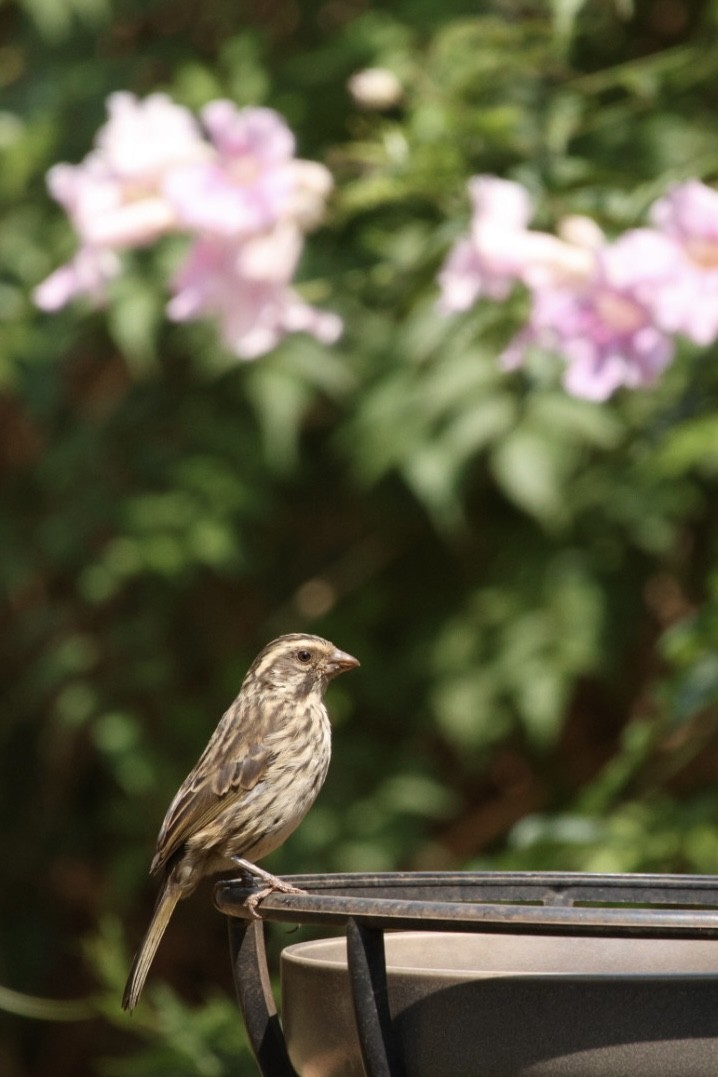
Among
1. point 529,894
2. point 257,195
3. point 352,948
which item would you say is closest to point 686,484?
point 257,195

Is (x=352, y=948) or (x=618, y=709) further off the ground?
(x=618, y=709)

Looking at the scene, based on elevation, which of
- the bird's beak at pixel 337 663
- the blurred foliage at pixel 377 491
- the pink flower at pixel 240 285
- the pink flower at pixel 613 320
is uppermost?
the blurred foliage at pixel 377 491

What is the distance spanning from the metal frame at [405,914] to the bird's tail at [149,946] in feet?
1.30

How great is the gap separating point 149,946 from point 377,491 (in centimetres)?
253

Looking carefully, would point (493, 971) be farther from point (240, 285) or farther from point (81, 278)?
point (81, 278)

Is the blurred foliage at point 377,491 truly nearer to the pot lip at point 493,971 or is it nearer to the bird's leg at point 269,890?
the pot lip at point 493,971

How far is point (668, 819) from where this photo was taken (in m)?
3.56

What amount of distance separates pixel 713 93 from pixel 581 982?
3228 mm

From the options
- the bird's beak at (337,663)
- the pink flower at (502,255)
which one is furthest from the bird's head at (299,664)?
the pink flower at (502,255)

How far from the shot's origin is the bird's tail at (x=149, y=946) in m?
2.56

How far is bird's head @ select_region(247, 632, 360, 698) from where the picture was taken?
10.3ft

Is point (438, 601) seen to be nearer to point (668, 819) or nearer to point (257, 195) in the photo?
point (668, 819)

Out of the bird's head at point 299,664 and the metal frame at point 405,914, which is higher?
the bird's head at point 299,664

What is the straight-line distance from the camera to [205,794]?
2807mm
